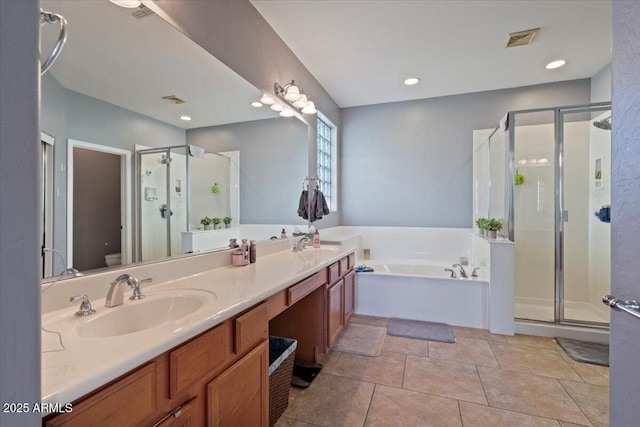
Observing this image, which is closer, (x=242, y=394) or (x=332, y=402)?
(x=242, y=394)

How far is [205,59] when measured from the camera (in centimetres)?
164

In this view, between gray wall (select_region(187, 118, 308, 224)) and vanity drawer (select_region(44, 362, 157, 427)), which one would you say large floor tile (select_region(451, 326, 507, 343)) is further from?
vanity drawer (select_region(44, 362, 157, 427))

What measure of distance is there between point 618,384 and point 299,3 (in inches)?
101

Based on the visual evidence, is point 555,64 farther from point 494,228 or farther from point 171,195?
point 171,195

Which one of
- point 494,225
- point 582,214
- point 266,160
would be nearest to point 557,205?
point 582,214

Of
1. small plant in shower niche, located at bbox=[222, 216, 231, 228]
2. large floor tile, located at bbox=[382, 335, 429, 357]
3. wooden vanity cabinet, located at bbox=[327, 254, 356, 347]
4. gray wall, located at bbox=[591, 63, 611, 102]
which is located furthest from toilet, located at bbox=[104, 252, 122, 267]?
gray wall, located at bbox=[591, 63, 611, 102]

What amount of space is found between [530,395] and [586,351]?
3.21 feet

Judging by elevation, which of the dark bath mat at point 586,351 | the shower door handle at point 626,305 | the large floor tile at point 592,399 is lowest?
the large floor tile at point 592,399

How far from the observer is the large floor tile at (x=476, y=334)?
8.48 ft

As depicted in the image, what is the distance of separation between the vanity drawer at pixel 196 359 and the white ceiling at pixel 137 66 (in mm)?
1044

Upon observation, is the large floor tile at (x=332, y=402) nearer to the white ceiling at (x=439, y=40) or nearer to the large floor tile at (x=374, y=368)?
the large floor tile at (x=374, y=368)

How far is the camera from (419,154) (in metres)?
3.94

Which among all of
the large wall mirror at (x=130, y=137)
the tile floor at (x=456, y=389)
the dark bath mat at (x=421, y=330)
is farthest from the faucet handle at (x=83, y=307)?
the dark bath mat at (x=421, y=330)

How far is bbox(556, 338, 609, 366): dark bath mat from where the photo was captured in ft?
7.10
